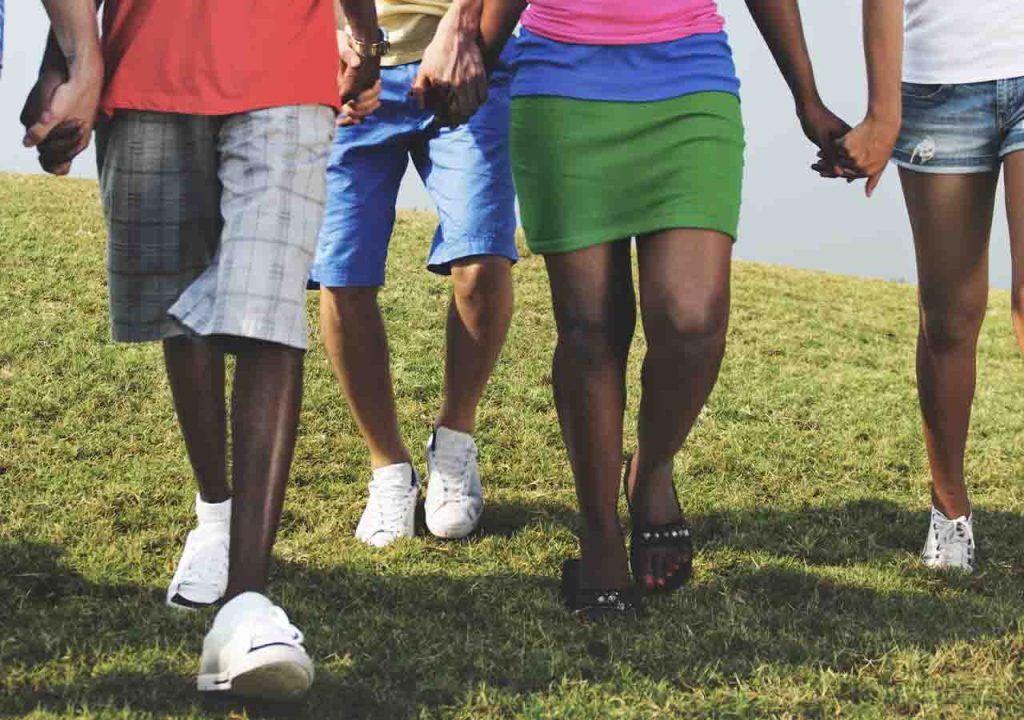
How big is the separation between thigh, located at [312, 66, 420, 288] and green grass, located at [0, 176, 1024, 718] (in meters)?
0.91

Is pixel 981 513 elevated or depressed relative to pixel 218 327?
depressed

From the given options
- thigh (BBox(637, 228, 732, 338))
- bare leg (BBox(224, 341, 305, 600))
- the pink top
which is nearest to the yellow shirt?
the pink top

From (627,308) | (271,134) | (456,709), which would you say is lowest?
(456,709)

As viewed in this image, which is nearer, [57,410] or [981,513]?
[981,513]

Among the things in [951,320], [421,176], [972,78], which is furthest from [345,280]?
[972,78]

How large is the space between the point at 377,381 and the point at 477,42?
1.27m

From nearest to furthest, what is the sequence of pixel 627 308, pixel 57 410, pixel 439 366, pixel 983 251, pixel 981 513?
1. pixel 627 308
2. pixel 983 251
3. pixel 981 513
4. pixel 57 410
5. pixel 439 366

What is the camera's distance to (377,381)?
4.50 metres

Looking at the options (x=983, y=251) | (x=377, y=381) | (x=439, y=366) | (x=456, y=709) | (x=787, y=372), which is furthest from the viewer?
(x=787, y=372)

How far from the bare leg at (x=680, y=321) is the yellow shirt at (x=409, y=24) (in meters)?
1.16

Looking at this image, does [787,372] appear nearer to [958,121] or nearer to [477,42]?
[958,121]

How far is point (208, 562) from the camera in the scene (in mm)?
3691

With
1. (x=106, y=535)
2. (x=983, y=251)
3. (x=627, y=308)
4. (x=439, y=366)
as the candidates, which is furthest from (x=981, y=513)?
(x=106, y=535)

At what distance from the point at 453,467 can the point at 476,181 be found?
37.8 inches
